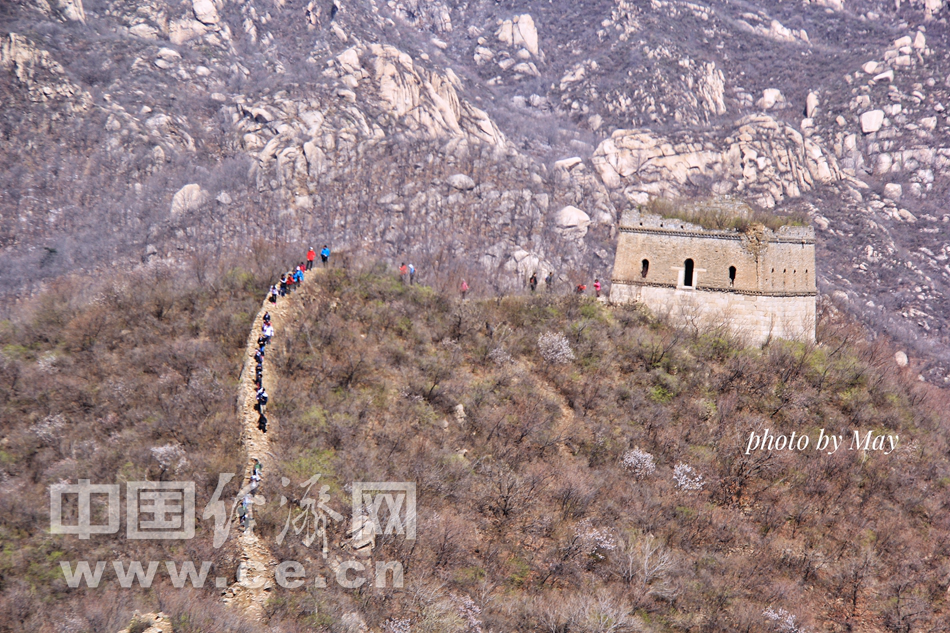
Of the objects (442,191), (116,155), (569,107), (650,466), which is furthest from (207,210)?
(650,466)

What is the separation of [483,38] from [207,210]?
77.2 metres

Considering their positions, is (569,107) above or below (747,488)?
above

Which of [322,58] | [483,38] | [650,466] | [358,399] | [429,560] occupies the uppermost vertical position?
[483,38]

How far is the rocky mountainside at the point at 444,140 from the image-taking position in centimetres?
8794

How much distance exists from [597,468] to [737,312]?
9.32 m

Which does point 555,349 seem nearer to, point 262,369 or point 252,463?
point 262,369

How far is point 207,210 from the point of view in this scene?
90.2 metres

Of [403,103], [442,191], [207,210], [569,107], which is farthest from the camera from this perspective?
[569,107]

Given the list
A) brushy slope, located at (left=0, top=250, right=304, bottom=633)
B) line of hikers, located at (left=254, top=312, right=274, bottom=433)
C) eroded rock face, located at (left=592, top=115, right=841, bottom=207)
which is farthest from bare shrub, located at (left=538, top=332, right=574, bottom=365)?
eroded rock face, located at (left=592, top=115, right=841, bottom=207)

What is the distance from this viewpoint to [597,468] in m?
22.4

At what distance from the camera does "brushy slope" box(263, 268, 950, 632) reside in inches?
716

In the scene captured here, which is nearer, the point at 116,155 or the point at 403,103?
the point at 116,155

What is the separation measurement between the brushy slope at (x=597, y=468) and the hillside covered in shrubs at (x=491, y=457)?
0.08 metres

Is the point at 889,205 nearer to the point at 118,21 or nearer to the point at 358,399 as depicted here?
the point at 358,399
